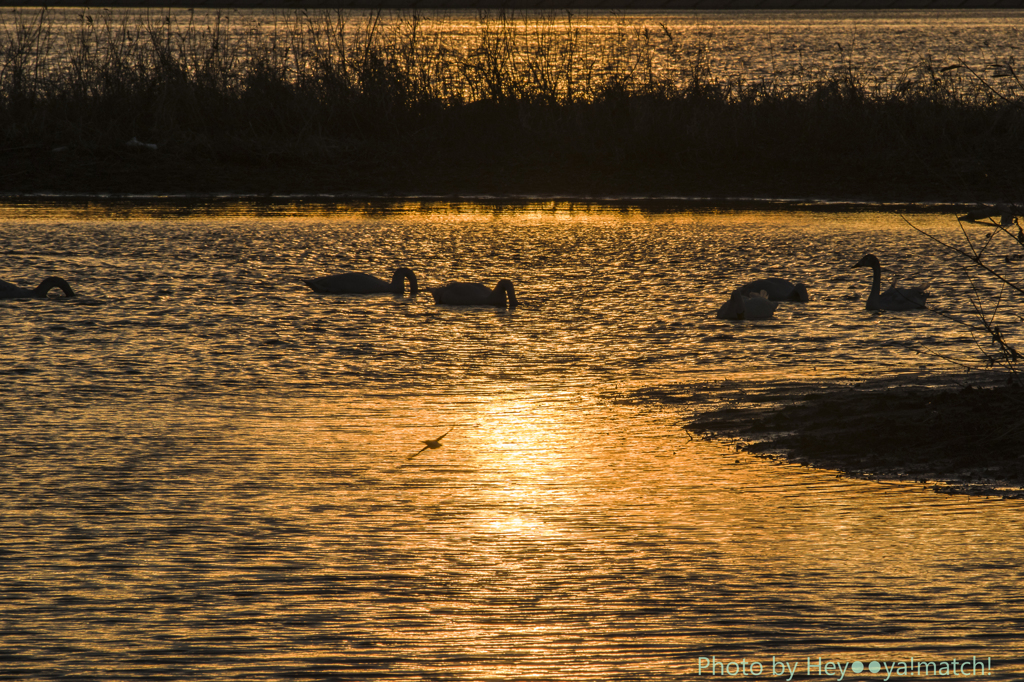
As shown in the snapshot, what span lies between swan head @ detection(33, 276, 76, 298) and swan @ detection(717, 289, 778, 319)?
18.8 ft

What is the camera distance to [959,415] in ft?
22.2

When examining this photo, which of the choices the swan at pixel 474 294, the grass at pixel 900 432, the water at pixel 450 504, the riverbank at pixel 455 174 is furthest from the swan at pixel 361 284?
the riverbank at pixel 455 174

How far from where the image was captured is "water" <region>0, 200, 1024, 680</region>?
4188mm

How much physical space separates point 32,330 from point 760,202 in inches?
472

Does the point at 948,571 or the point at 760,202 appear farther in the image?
the point at 760,202

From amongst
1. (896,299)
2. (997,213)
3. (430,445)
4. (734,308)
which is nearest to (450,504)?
(430,445)

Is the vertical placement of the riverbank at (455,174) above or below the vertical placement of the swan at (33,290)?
above

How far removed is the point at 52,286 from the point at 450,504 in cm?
668

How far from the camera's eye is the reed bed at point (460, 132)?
19797mm

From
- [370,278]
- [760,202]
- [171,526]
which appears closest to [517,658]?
[171,526]

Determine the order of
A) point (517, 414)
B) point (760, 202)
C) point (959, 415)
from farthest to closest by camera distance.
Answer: point (760, 202), point (517, 414), point (959, 415)

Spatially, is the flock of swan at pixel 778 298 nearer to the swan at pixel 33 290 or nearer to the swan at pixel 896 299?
the swan at pixel 896 299

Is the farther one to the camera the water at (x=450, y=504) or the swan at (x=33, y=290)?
the swan at (x=33, y=290)

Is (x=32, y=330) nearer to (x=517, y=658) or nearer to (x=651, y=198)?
(x=517, y=658)
